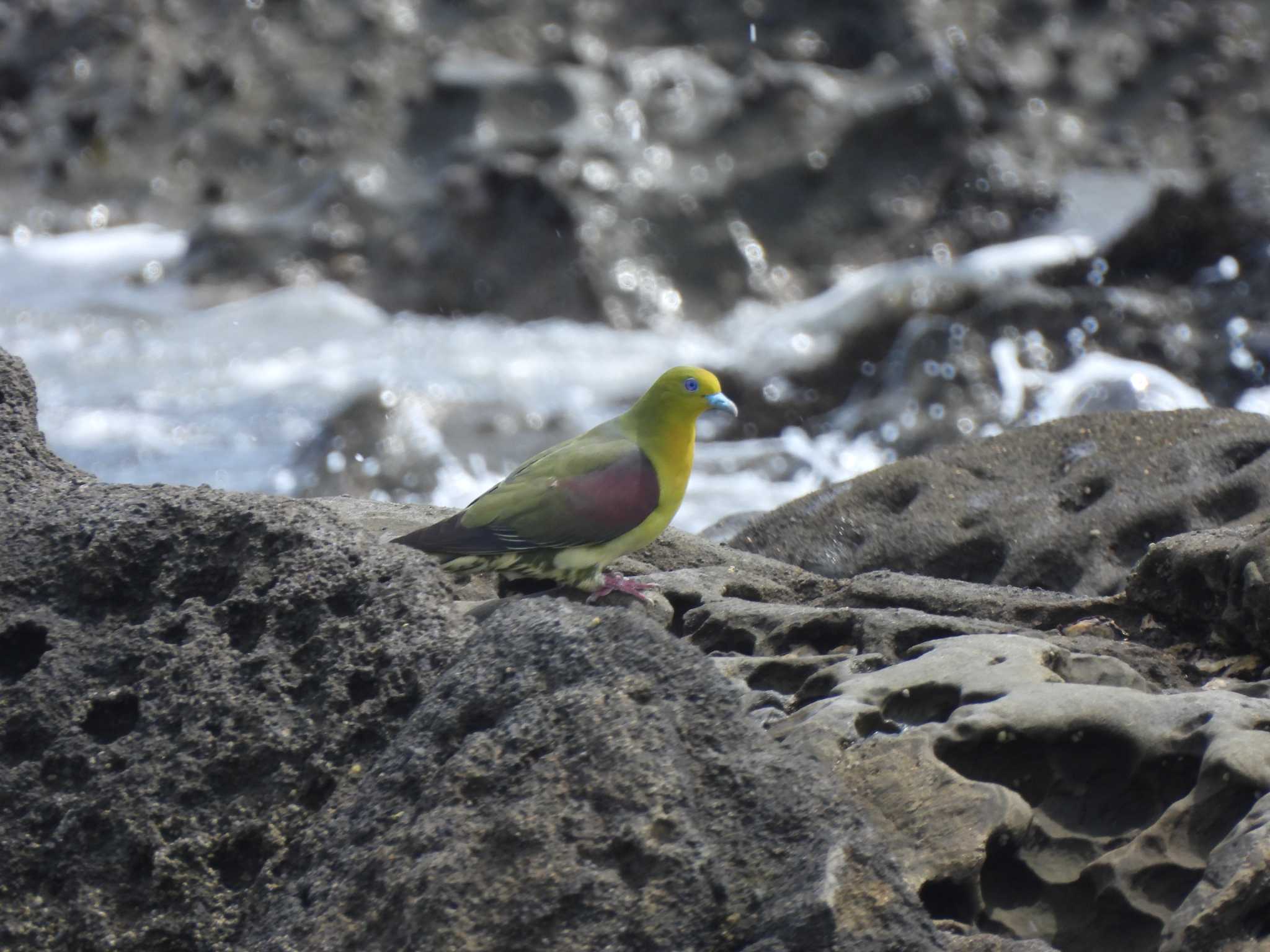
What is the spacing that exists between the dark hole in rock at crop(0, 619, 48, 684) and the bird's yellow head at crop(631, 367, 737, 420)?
2014mm

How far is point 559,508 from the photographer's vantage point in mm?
4438

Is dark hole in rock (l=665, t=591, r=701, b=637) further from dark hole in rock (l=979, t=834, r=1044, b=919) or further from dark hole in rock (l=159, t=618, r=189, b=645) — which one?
dark hole in rock (l=159, t=618, r=189, b=645)

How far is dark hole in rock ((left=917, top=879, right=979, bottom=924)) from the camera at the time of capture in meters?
3.06

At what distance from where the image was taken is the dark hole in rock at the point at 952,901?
3064 millimetres

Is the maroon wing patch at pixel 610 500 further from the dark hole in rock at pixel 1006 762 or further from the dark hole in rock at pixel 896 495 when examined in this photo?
the dark hole in rock at pixel 896 495

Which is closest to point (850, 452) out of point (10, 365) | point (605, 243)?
point (605, 243)

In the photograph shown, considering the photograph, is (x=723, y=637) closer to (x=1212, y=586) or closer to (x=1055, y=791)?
(x=1055, y=791)

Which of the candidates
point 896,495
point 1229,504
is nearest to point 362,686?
point 896,495

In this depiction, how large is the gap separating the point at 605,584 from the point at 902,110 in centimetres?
1046

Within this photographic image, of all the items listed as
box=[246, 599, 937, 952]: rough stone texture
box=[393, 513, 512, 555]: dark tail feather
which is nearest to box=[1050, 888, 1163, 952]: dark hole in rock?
box=[246, 599, 937, 952]: rough stone texture

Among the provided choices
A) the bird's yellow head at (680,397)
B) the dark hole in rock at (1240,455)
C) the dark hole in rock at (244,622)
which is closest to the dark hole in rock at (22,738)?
the dark hole in rock at (244,622)

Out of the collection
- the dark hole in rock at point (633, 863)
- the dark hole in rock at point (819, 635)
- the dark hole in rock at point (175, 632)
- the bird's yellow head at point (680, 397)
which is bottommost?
the dark hole in rock at point (819, 635)

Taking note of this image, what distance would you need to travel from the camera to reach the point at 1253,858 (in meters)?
2.76

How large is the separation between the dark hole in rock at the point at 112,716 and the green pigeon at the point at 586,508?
1.19m
